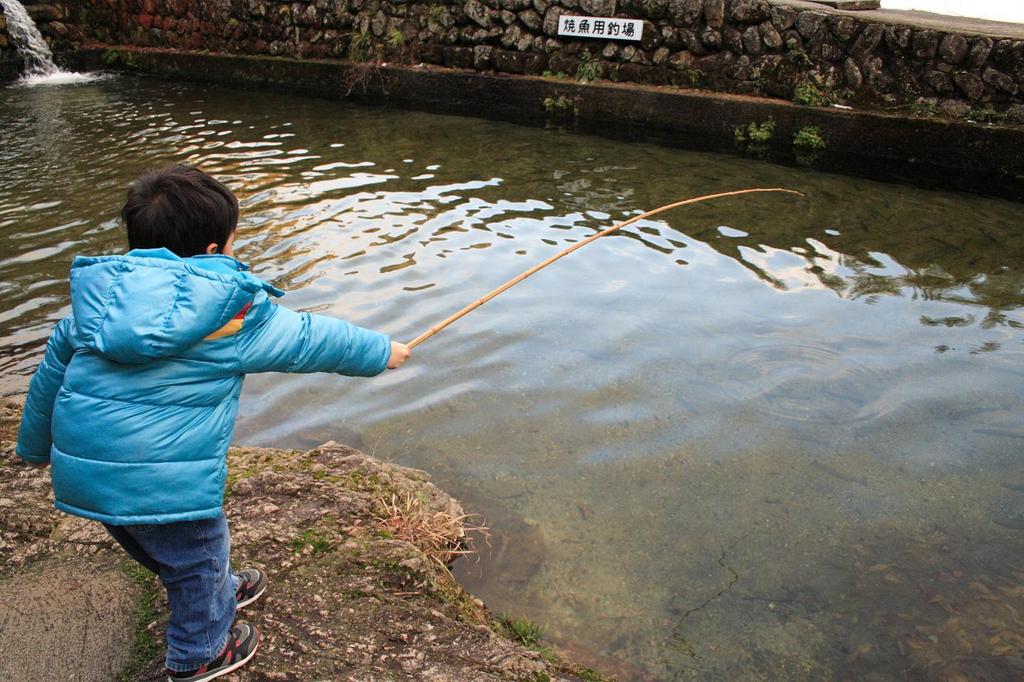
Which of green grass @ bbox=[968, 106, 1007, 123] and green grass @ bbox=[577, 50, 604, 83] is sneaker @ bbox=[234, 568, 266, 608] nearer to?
green grass @ bbox=[968, 106, 1007, 123]

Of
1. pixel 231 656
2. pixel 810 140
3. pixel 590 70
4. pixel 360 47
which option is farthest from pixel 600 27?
pixel 231 656

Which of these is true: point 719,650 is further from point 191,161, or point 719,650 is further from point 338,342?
point 191,161

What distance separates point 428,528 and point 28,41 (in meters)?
15.0

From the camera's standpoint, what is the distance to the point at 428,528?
3240mm

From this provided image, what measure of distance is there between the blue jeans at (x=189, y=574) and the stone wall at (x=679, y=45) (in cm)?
848

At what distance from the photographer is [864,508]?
3613 millimetres

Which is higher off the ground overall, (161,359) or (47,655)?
(161,359)

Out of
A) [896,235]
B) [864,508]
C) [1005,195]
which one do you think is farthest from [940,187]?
[864,508]

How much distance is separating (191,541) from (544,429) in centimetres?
232

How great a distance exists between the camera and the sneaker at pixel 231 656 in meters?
2.18

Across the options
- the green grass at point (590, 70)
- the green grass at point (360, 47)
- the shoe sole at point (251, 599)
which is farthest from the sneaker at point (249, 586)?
the green grass at point (360, 47)

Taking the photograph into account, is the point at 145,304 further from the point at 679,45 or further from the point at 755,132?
the point at 679,45

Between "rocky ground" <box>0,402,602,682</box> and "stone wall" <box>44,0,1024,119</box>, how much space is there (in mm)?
7521

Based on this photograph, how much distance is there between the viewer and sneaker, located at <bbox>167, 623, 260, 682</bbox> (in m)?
2.18
